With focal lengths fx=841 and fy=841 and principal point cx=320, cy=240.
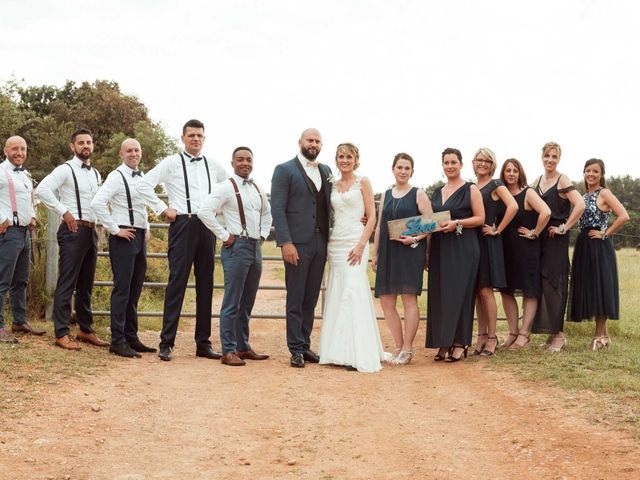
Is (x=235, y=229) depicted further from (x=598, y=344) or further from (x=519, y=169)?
(x=598, y=344)

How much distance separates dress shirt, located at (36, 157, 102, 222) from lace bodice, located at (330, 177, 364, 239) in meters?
2.26

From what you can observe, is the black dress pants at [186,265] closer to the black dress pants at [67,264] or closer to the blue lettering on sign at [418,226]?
the black dress pants at [67,264]

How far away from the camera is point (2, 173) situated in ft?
26.0

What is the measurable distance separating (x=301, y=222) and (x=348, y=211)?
0.44 meters

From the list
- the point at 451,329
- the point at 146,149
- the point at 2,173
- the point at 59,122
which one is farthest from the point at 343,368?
the point at 59,122

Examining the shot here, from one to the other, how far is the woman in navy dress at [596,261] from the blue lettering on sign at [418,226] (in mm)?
1731

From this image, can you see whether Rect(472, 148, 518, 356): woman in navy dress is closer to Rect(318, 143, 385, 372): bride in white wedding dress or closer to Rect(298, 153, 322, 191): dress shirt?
Rect(318, 143, 385, 372): bride in white wedding dress

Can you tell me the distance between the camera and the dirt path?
171 inches

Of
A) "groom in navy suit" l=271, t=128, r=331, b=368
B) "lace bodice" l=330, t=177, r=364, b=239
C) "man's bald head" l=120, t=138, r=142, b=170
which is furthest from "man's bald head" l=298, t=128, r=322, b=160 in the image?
"man's bald head" l=120, t=138, r=142, b=170

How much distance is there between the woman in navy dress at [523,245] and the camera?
816cm

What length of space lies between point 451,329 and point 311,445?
327 cm

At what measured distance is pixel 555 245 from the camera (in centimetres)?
820

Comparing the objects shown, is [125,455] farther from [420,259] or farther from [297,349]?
[420,259]

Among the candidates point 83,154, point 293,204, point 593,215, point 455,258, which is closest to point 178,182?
point 83,154
